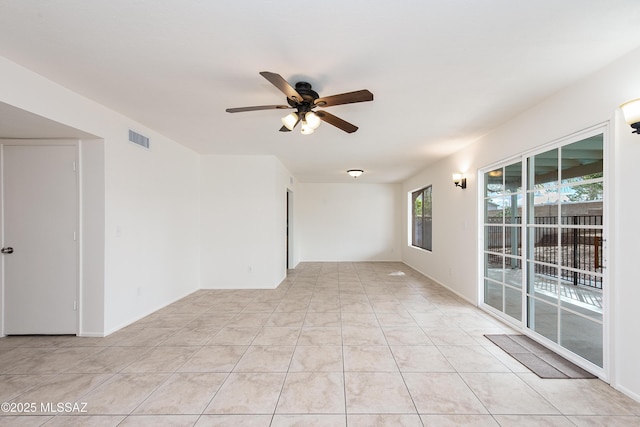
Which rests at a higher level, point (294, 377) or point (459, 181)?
point (459, 181)

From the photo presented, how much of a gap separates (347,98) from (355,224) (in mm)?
6647

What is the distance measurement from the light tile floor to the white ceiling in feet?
7.79

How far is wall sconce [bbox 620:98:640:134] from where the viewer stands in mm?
1784

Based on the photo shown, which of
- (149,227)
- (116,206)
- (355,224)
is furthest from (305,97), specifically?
(355,224)

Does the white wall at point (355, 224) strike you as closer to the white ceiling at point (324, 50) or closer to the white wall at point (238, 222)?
the white wall at point (238, 222)

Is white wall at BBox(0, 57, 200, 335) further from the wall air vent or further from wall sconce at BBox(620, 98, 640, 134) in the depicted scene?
wall sconce at BBox(620, 98, 640, 134)

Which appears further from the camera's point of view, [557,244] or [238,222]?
[238,222]

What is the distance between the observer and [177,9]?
1.59 meters

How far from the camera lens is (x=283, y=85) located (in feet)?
6.52

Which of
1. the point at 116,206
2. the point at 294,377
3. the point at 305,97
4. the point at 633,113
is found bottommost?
the point at 294,377

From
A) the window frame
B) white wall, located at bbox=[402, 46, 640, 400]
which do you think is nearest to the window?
the window frame

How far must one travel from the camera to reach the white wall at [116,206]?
2.50 metres

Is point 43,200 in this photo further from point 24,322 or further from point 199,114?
point 199,114

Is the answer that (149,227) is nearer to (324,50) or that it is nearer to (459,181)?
(324,50)
